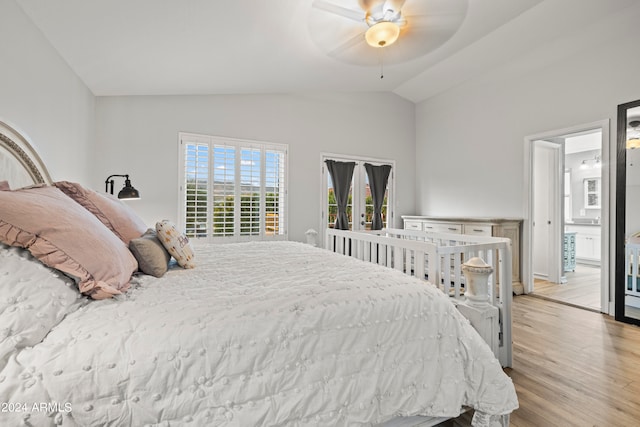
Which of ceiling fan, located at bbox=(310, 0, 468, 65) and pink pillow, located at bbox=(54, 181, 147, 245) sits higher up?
ceiling fan, located at bbox=(310, 0, 468, 65)

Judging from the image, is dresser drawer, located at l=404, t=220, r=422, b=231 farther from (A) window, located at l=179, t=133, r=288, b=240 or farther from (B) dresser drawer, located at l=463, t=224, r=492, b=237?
(A) window, located at l=179, t=133, r=288, b=240

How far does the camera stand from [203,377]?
2.89ft

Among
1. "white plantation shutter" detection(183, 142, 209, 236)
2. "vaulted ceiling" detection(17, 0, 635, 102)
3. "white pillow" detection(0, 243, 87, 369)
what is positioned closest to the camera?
"white pillow" detection(0, 243, 87, 369)

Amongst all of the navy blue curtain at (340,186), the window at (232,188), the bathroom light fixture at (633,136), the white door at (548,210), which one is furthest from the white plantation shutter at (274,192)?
the bathroom light fixture at (633,136)

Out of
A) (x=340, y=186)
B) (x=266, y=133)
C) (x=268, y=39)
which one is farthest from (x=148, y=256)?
(x=340, y=186)

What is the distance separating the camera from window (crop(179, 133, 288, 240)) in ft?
12.0

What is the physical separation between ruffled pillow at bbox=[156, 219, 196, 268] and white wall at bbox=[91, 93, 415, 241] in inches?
83.1

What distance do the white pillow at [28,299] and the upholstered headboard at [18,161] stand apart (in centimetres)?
77

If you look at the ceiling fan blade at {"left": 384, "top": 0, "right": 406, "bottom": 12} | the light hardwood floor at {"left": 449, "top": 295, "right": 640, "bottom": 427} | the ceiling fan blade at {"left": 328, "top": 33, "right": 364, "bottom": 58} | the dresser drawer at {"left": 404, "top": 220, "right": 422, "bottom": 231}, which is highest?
the ceiling fan blade at {"left": 328, "top": 33, "right": 364, "bottom": 58}

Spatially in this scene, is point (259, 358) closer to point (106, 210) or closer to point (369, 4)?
point (106, 210)

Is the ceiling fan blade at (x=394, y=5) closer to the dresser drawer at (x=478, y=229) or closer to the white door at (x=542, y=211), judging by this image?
the dresser drawer at (x=478, y=229)

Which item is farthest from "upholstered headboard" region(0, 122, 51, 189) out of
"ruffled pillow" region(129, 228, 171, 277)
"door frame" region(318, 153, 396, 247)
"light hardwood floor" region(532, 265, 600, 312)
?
"light hardwood floor" region(532, 265, 600, 312)

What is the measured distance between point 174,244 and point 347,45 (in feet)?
7.99

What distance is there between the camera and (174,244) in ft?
5.32
